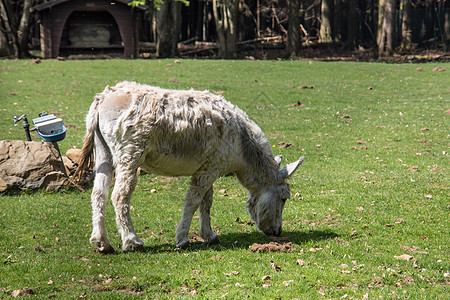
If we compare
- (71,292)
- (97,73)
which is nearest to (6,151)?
(71,292)

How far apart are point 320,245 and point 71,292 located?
140 inches

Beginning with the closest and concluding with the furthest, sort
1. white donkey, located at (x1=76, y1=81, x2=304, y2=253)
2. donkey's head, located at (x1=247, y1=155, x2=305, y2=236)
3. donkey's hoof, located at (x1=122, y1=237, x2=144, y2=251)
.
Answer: white donkey, located at (x1=76, y1=81, x2=304, y2=253), donkey's hoof, located at (x1=122, y1=237, x2=144, y2=251), donkey's head, located at (x1=247, y1=155, x2=305, y2=236)

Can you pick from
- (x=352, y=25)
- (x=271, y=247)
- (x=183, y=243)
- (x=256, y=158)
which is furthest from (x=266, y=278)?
(x=352, y=25)

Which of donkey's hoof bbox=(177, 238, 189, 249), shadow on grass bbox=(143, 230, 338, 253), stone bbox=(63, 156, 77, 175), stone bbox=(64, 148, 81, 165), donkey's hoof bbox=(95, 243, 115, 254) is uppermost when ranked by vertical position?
stone bbox=(64, 148, 81, 165)

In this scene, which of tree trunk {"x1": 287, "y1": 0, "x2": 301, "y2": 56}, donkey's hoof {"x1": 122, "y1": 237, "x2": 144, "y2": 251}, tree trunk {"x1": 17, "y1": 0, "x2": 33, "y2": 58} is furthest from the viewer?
tree trunk {"x1": 287, "y1": 0, "x2": 301, "y2": 56}

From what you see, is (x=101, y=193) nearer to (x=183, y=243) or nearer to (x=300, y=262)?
(x=183, y=243)

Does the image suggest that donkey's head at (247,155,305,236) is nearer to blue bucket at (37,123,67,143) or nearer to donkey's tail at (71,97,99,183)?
donkey's tail at (71,97,99,183)

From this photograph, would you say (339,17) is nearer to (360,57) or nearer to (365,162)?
(360,57)

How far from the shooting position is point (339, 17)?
40.5 meters

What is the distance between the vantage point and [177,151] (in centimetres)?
744

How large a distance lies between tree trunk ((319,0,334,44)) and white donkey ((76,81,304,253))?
32440mm

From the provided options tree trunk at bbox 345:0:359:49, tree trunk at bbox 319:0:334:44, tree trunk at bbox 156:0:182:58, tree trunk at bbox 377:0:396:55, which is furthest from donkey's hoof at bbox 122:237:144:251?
tree trunk at bbox 319:0:334:44

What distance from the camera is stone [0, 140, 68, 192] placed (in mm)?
10133

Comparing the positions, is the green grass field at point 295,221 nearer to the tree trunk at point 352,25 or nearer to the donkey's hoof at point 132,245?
the donkey's hoof at point 132,245
